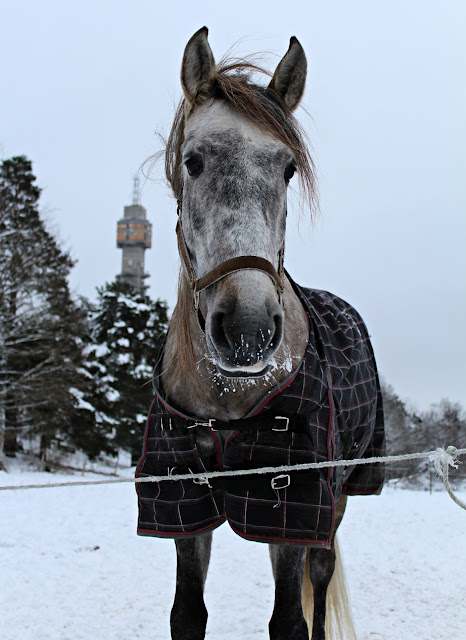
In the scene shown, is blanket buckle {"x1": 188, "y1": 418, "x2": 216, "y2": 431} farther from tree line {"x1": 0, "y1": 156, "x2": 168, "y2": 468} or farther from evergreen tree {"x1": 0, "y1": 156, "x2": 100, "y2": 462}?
evergreen tree {"x1": 0, "y1": 156, "x2": 100, "y2": 462}

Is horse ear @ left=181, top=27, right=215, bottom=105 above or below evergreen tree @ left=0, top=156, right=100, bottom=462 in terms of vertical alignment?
below

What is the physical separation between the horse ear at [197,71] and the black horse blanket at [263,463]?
1111 millimetres

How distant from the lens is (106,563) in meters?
5.47

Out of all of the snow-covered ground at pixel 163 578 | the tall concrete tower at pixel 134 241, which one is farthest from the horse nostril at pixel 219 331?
the tall concrete tower at pixel 134 241

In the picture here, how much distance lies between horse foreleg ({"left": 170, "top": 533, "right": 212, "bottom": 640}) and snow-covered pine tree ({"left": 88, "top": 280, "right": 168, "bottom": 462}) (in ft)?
50.2

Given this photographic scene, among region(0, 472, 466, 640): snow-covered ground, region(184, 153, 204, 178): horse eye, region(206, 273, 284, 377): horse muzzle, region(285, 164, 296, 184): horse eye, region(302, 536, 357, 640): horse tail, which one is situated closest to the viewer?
Result: region(206, 273, 284, 377): horse muzzle

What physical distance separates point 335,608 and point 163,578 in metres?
2.37

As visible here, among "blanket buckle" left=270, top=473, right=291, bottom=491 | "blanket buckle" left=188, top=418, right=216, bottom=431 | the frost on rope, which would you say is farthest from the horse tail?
the frost on rope

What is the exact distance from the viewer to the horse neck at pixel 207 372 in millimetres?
2068

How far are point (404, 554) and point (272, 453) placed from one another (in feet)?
17.2

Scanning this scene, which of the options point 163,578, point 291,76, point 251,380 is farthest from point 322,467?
point 163,578

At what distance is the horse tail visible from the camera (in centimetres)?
317

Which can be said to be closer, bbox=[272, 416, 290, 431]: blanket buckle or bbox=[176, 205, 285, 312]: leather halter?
bbox=[176, 205, 285, 312]: leather halter

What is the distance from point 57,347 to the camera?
16062mm
